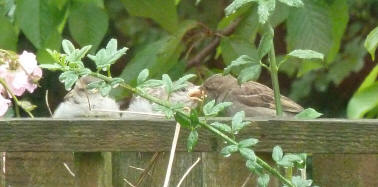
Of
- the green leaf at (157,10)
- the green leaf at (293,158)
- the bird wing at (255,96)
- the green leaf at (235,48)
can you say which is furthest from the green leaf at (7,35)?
the green leaf at (293,158)

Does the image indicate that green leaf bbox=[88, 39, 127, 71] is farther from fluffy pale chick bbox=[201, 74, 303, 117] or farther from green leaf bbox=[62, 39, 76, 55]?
fluffy pale chick bbox=[201, 74, 303, 117]

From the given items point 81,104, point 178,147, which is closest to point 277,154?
point 178,147

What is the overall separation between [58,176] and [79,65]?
1.50ft

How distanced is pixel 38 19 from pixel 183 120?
154cm

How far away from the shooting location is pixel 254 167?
5.91 feet

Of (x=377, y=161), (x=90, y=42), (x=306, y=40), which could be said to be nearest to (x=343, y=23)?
(x=306, y=40)

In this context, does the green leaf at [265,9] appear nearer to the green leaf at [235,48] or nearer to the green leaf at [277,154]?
the green leaf at [277,154]

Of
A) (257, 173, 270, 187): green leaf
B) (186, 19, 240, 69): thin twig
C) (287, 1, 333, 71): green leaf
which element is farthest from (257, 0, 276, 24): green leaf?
(186, 19, 240, 69): thin twig

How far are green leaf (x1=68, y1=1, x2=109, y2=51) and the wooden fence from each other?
132cm

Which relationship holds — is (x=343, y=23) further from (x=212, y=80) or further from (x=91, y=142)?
(x=91, y=142)

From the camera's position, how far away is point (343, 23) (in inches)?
138

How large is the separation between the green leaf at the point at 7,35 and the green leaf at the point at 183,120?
167 cm

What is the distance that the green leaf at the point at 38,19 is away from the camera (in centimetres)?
326

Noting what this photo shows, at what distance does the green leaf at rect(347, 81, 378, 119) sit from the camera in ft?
10.8
